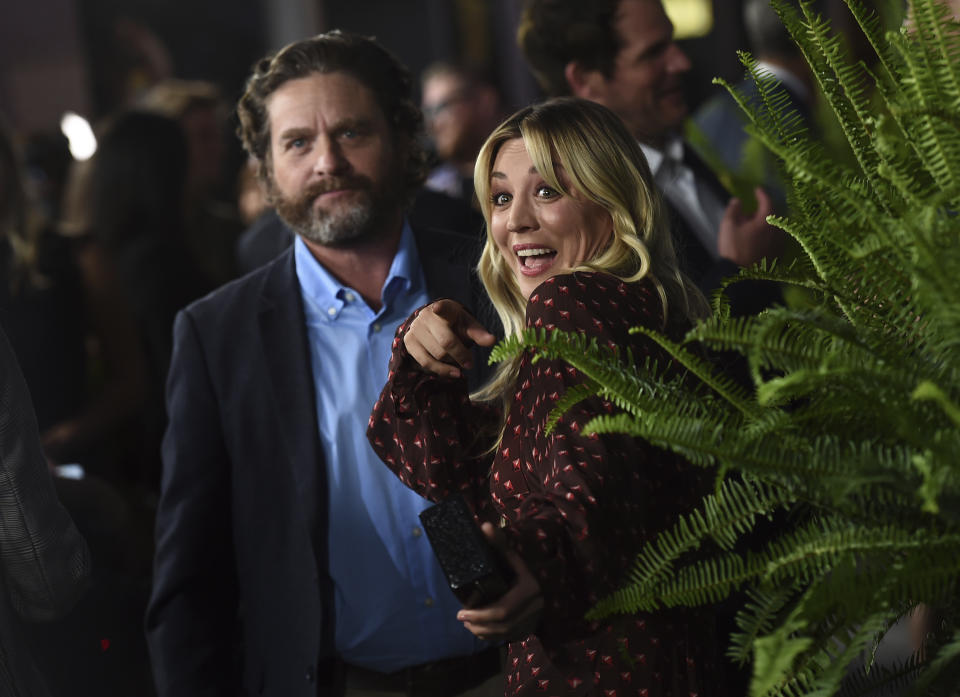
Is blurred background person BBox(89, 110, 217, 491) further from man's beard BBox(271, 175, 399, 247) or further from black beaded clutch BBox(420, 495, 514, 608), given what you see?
black beaded clutch BBox(420, 495, 514, 608)

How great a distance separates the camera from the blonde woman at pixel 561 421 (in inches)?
43.6

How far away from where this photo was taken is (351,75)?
76.3 inches

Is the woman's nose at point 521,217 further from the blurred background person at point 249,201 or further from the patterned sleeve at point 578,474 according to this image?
the blurred background person at point 249,201

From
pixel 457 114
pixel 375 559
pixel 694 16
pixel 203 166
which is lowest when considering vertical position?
pixel 375 559

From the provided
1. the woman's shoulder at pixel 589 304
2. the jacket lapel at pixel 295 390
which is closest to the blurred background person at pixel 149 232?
the jacket lapel at pixel 295 390

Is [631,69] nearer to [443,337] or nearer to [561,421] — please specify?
[443,337]

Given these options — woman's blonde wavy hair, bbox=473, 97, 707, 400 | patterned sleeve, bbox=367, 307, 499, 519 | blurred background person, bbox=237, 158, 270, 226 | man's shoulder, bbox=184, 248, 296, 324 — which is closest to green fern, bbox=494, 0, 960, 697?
woman's blonde wavy hair, bbox=473, 97, 707, 400

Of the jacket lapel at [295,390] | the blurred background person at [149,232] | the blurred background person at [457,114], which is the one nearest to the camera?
the jacket lapel at [295,390]

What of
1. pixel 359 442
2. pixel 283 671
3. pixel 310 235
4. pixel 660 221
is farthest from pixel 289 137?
pixel 283 671

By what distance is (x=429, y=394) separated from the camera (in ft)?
4.92

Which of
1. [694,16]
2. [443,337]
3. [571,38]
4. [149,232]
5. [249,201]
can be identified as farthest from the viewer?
[694,16]

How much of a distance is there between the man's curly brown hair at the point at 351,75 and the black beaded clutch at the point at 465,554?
108 centimetres

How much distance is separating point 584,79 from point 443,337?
1280 mm

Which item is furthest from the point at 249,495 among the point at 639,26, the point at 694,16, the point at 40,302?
the point at 694,16
